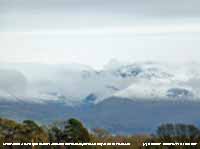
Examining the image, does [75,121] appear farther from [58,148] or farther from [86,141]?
[58,148]

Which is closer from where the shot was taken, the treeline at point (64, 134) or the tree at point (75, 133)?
the treeline at point (64, 134)

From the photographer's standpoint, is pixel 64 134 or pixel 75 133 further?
pixel 75 133

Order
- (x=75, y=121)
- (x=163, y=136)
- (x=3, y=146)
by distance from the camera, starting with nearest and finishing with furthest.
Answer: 1. (x=3, y=146)
2. (x=163, y=136)
3. (x=75, y=121)

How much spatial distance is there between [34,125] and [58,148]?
3096 centimetres

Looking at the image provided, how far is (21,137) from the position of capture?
106 m

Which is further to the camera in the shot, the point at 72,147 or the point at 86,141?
the point at 86,141

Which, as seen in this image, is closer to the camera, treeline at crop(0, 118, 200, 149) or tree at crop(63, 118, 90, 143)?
treeline at crop(0, 118, 200, 149)

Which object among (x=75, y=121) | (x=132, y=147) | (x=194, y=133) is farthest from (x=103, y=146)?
(x=75, y=121)

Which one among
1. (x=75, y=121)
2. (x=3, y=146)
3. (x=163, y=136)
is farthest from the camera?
(x=75, y=121)

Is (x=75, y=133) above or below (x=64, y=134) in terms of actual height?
above

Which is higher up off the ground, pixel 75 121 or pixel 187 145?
pixel 75 121

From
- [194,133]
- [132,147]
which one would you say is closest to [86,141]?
[132,147]

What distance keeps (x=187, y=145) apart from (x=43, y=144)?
15861 millimetres

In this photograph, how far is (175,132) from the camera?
106625mm
